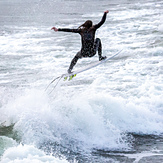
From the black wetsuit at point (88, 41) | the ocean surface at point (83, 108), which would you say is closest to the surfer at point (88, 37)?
the black wetsuit at point (88, 41)

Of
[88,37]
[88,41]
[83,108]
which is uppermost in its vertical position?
[88,37]

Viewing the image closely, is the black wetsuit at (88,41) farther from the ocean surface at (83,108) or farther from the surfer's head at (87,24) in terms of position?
the ocean surface at (83,108)

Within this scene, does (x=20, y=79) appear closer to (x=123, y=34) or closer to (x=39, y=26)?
(x=123, y=34)

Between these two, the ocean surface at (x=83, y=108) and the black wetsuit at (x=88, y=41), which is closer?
the ocean surface at (x=83, y=108)

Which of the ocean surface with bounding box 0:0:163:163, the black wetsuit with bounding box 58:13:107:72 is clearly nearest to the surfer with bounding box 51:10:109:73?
the black wetsuit with bounding box 58:13:107:72

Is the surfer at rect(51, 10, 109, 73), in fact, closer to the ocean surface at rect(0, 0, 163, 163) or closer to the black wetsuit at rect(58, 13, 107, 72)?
the black wetsuit at rect(58, 13, 107, 72)

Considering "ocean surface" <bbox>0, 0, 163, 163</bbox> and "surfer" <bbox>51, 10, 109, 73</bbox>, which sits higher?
"surfer" <bbox>51, 10, 109, 73</bbox>

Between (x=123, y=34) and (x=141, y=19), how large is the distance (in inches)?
294

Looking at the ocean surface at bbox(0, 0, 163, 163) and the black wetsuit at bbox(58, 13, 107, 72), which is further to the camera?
the black wetsuit at bbox(58, 13, 107, 72)

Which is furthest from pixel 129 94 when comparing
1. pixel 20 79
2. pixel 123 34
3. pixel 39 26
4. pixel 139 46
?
pixel 39 26

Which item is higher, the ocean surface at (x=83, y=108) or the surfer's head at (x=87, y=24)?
the surfer's head at (x=87, y=24)

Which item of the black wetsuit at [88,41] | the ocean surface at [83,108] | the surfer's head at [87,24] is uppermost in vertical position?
the surfer's head at [87,24]

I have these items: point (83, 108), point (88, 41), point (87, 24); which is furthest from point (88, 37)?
point (83, 108)

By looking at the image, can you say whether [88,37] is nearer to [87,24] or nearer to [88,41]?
[88,41]
